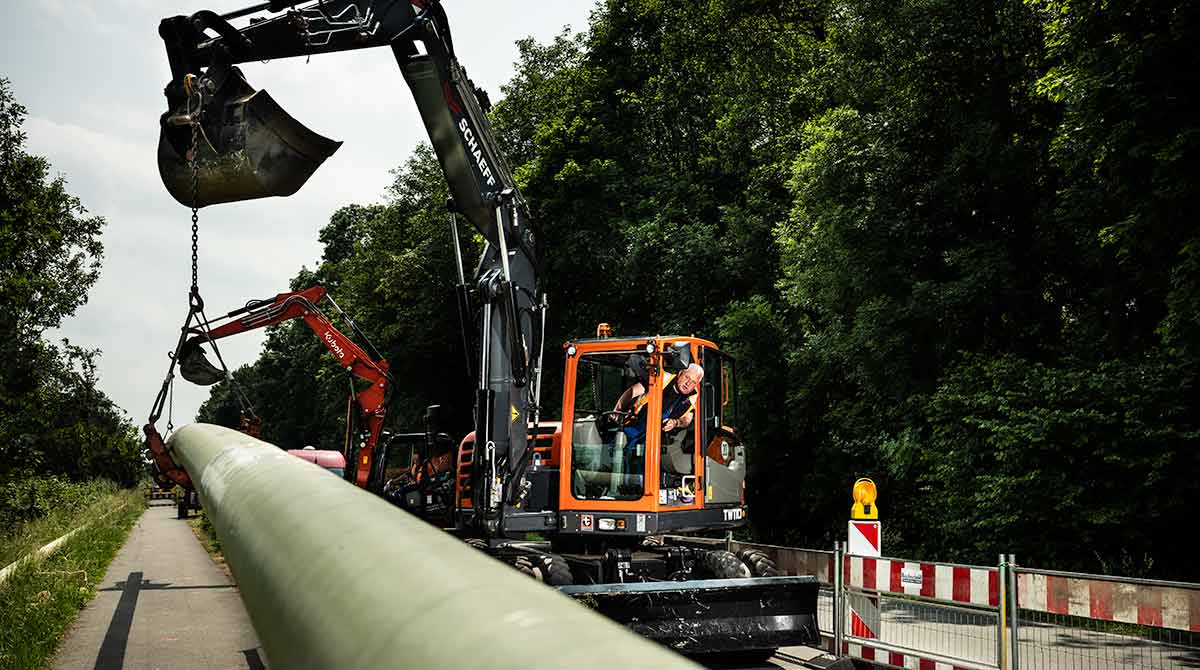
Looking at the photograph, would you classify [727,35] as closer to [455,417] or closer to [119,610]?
[455,417]

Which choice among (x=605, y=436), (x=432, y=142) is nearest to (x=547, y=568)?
(x=605, y=436)

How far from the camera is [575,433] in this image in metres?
10.3

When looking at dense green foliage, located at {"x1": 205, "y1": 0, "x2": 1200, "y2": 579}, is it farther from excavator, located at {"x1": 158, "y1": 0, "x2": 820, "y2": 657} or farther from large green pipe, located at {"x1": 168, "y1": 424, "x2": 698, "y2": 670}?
large green pipe, located at {"x1": 168, "y1": 424, "x2": 698, "y2": 670}

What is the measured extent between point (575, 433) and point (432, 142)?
124 inches

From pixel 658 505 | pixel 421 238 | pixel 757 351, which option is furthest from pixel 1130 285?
pixel 421 238

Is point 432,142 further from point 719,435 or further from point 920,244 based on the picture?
point 920,244

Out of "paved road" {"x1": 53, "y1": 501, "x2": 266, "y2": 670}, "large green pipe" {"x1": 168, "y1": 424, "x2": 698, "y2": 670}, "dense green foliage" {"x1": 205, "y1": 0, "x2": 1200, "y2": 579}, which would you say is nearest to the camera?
"large green pipe" {"x1": 168, "y1": 424, "x2": 698, "y2": 670}

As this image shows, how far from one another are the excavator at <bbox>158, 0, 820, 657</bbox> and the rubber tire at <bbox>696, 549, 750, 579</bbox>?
0.07 feet

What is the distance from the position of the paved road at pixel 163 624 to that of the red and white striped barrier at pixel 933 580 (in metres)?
5.28

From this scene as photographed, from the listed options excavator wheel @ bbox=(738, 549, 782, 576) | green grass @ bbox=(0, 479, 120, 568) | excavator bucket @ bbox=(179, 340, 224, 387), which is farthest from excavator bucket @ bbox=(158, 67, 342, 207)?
excavator bucket @ bbox=(179, 340, 224, 387)

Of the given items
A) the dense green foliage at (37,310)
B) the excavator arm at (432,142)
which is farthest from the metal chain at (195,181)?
the dense green foliage at (37,310)

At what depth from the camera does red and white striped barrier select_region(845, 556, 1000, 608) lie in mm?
8389

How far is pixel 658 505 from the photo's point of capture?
9.72m

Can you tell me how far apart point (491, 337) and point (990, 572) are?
4.86m
